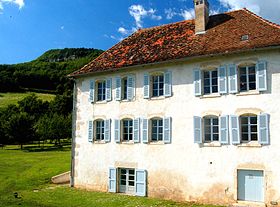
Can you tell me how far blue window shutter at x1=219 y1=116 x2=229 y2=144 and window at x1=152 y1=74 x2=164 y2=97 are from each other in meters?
4.23

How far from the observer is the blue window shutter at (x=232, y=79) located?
55.0ft

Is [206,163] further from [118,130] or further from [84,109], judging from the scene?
[84,109]

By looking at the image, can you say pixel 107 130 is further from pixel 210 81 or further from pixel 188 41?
pixel 188 41

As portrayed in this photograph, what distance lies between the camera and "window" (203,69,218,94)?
17.7m

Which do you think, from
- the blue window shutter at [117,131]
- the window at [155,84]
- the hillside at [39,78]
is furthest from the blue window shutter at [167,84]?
the hillside at [39,78]

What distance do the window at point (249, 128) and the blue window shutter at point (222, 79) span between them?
1.70m

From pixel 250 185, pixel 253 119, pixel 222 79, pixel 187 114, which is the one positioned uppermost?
pixel 222 79

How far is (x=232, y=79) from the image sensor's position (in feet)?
55.5

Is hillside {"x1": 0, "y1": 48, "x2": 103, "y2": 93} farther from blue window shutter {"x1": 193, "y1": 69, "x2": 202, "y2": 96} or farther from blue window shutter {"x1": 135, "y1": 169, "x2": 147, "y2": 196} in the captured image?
blue window shutter {"x1": 193, "y1": 69, "x2": 202, "y2": 96}

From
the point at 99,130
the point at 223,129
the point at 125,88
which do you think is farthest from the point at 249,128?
the point at 99,130

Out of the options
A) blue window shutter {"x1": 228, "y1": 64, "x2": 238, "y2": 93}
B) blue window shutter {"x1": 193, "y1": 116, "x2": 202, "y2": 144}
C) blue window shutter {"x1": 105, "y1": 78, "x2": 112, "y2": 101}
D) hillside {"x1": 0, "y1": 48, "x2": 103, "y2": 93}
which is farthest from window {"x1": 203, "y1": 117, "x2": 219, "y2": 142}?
hillside {"x1": 0, "y1": 48, "x2": 103, "y2": 93}

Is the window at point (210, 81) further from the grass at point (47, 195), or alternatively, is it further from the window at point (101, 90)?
the window at point (101, 90)

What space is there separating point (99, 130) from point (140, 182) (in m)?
4.91

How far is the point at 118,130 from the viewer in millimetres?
20734
